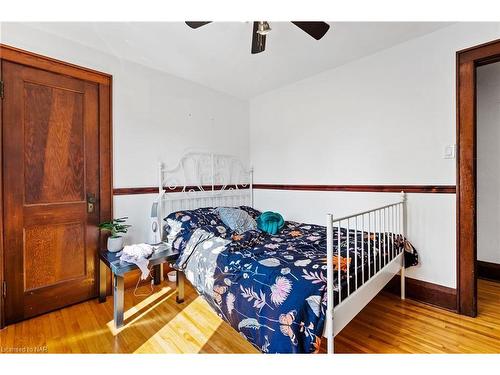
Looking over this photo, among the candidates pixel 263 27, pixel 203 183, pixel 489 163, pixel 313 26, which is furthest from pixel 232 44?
pixel 489 163

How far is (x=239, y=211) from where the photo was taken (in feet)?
8.79

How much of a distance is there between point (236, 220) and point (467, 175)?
76.3 inches

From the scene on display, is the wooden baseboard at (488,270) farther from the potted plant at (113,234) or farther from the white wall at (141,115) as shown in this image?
the potted plant at (113,234)

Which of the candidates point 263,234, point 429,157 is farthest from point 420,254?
point 263,234

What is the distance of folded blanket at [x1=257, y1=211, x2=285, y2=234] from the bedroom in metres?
0.02

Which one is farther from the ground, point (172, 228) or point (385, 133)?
point (385, 133)

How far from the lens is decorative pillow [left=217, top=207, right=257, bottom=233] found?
2.48 metres

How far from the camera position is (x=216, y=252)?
182 cm

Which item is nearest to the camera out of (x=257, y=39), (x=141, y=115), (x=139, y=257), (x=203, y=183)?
(x=257, y=39)

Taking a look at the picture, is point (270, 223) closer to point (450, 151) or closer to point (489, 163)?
point (450, 151)

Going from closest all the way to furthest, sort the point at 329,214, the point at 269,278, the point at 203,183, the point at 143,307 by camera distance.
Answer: the point at 329,214
the point at 269,278
the point at 143,307
the point at 203,183

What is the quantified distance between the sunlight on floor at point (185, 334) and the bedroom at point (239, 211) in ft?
0.04

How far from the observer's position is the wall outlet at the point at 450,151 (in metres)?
1.93

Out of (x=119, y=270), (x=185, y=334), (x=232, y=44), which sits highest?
(x=232, y=44)
